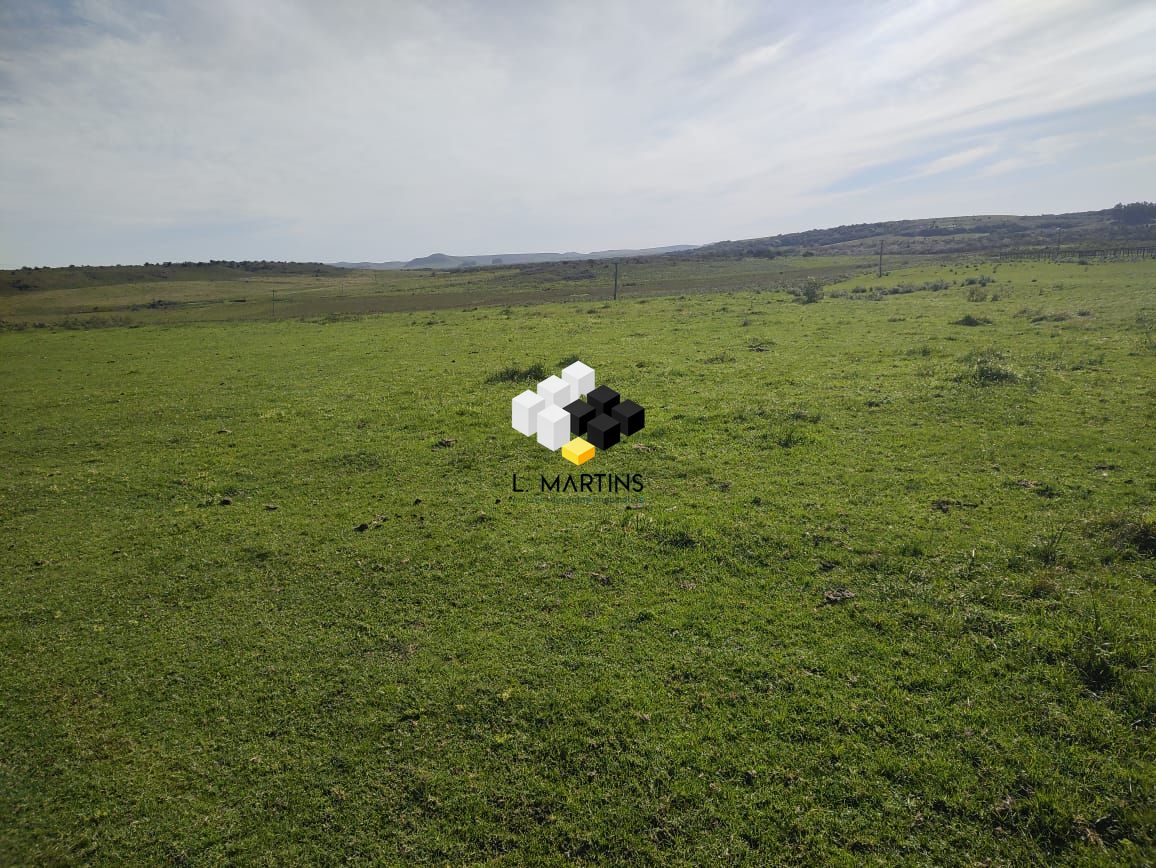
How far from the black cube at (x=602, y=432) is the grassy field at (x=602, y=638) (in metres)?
0.43

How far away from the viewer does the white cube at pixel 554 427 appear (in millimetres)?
15859

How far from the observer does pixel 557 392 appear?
1667cm

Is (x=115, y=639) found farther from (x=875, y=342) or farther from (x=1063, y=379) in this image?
(x=875, y=342)

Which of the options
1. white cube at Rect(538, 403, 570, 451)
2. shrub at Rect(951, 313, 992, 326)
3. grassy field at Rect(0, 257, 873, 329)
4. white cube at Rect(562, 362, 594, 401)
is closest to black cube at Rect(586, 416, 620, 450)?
white cube at Rect(538, 403, 570, 451)

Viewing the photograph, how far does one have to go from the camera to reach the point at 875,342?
93.4 ft

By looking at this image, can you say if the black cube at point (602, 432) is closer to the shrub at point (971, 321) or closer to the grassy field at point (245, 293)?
the shrub at point (971, 321)

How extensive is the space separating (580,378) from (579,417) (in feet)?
6.89

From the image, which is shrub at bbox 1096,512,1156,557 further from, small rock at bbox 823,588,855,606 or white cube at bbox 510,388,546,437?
white cube at bbox 510,388,546,437

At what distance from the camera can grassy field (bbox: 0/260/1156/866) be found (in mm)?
5648

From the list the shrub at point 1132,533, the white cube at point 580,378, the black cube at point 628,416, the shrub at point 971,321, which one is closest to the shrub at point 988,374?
the shrub at point 1132,533

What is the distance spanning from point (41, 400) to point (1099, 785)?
113 feet

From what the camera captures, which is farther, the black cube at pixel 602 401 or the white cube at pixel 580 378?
the white cube at pixel 580 378

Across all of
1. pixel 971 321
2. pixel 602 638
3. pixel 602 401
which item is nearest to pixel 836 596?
pixel 602 638

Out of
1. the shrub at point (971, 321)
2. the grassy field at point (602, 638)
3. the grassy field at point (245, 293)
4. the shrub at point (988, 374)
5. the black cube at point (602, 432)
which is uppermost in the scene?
the grassy field at point (245, 293)
